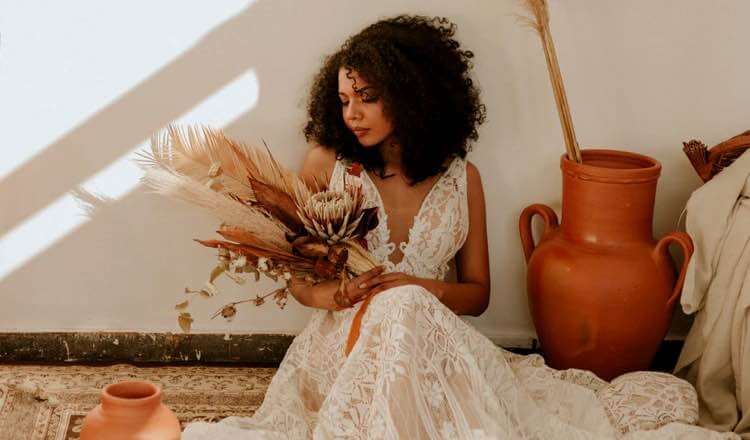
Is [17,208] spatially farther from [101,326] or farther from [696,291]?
[696,291]

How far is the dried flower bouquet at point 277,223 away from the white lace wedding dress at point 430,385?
6.6 inches

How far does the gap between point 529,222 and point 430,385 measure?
904 millimetres

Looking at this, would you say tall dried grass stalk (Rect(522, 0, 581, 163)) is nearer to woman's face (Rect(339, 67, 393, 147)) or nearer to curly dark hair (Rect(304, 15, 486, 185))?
curly dark hair (Rect(304, 15, 486, 185))

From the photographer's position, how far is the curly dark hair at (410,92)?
97.9 inches

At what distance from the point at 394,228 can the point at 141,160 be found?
0.79m

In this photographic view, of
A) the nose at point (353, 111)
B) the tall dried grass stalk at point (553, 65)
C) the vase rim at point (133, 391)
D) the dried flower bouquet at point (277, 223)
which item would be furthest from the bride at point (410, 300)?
the vase rim at point (133, 391)

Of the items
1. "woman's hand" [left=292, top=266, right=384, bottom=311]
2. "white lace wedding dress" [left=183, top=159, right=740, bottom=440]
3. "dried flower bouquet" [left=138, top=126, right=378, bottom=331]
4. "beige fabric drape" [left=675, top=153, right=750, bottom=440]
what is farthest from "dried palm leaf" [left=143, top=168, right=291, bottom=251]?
"beige fabric drape" [left=675, top=153, right=750, bottom=440]

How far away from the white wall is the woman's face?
0.29 m

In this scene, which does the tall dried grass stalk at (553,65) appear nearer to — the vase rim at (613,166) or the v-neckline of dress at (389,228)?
the vase rim at (613,166)

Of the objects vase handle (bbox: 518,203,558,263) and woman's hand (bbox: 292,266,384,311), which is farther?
vase handle (bbox: 518,203,558,263)

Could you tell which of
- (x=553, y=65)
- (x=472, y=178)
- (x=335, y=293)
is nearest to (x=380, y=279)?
(x=335, y=293)

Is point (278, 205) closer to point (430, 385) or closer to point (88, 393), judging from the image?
point (430, 385)

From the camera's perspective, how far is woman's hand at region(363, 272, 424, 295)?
2350 mm

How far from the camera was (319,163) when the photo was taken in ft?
8.77
